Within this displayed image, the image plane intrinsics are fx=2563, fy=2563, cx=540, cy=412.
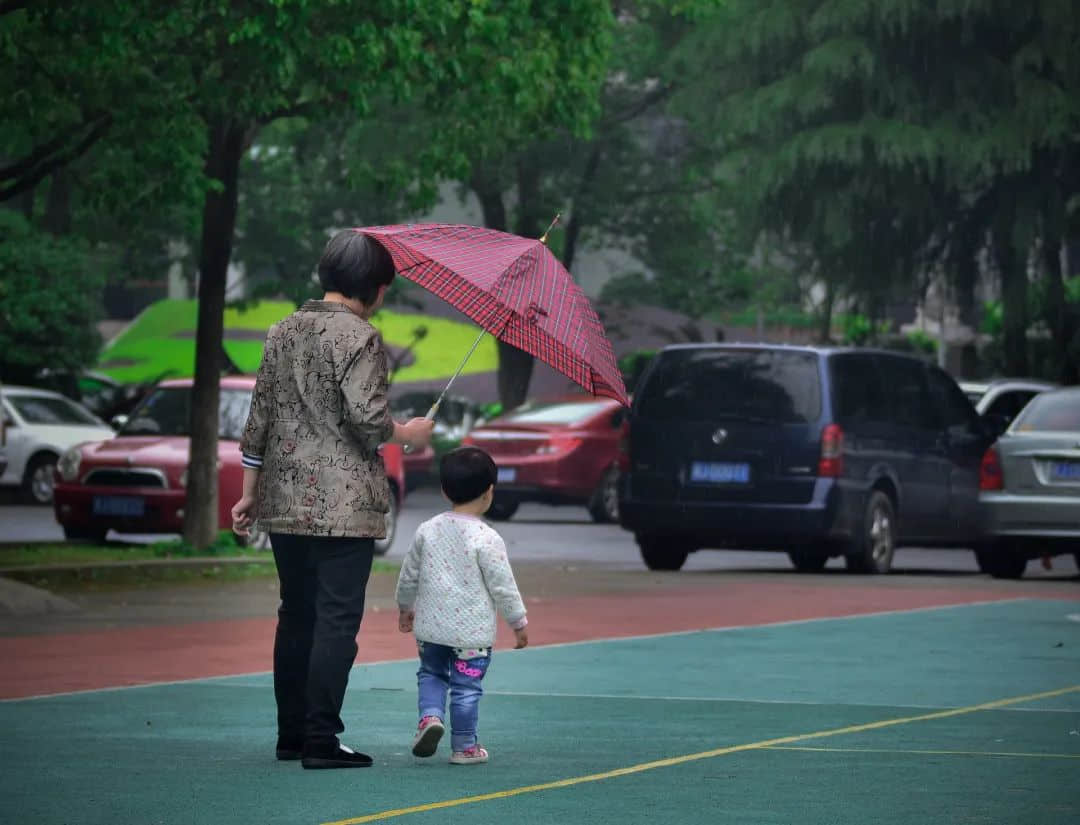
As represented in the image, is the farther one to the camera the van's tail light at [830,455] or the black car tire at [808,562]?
the black car tire at [808,562]

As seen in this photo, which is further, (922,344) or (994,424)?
(922,344)

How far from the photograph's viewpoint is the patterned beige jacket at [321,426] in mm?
8109

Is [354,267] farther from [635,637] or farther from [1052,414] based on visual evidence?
[1052,414]

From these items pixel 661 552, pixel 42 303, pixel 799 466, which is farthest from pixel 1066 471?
pixel 42 303

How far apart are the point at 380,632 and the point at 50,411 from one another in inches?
744

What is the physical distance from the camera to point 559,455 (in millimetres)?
28375

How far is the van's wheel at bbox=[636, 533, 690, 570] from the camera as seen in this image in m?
21.0

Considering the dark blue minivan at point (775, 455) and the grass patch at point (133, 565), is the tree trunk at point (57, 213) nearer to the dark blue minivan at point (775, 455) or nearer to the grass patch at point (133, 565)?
the grass patch at point (133, 565)

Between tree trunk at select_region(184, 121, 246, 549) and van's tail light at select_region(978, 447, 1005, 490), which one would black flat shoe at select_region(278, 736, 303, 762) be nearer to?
tree trunk at select_region(184, 121, 246, 549)

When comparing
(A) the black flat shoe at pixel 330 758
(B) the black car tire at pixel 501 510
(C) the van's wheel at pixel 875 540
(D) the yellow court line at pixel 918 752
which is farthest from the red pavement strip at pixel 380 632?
(B) the black car tire at pixel 501 510

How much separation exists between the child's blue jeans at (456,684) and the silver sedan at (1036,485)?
39.5 feet

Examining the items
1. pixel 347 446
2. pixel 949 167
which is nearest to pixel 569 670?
pixel 347 446

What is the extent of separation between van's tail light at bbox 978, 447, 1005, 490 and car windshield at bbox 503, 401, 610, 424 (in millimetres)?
9067

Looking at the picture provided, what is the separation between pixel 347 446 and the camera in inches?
322
